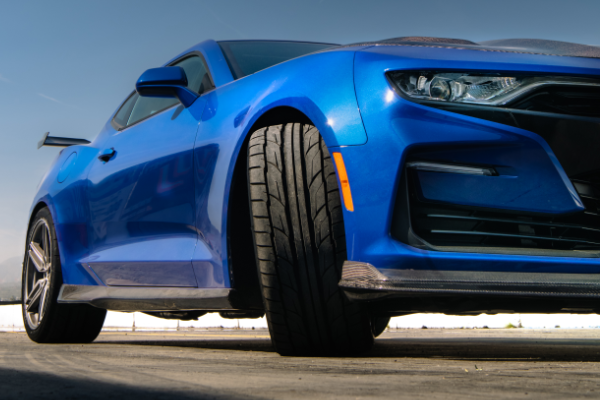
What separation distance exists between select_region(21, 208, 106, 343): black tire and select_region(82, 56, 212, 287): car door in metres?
0.45

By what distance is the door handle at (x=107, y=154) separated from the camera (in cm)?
339

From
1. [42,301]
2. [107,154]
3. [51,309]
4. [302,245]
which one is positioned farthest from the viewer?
[42,301]

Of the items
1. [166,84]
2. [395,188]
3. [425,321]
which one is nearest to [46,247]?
[166,84]

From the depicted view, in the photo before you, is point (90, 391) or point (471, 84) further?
point (471, 84)

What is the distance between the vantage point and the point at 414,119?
2.00 m

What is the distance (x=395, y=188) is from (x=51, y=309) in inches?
104

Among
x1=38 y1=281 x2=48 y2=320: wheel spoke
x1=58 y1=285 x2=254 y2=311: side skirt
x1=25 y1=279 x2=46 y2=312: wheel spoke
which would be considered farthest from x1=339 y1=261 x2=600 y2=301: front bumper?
x1=25 y1=279 x2=46 y2=312: wheel spoke

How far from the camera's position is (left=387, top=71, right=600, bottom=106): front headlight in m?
2.02

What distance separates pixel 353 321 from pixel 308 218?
416 millimetres

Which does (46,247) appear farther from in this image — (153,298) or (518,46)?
(518,46)

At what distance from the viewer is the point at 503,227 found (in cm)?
201

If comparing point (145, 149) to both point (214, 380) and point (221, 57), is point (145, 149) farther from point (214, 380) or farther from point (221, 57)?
point (214, 380)

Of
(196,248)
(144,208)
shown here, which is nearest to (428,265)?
(196,248)

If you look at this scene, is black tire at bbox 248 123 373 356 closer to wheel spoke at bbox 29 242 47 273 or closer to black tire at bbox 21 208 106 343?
black tire at bbox 21 208 106 343
